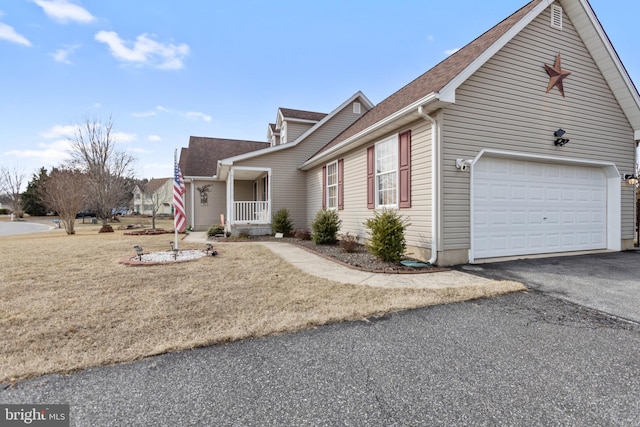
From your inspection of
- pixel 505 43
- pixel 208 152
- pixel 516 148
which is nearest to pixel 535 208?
pixel 516 148

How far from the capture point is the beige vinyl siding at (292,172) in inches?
516

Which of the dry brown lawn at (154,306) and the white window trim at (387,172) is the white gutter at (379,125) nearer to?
the white window trim at (387,172)

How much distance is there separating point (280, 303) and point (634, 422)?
3.22 meters

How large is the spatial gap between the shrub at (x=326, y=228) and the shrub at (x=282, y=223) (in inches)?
101

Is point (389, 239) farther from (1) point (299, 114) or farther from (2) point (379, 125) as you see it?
(1) point (299, 114)

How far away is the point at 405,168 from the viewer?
7152mm

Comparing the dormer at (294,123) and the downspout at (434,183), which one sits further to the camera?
the dormer at (294,123)

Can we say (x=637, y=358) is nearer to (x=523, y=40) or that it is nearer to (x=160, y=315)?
(x=160, y=315)

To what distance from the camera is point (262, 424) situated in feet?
5.75

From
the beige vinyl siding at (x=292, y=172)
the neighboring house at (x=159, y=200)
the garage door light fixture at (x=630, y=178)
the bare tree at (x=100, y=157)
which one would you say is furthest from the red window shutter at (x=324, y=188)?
the neighboring house at (x=159, y=200)

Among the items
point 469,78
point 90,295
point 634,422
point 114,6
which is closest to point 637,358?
point 634,422

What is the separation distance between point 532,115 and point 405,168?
3.38 metres

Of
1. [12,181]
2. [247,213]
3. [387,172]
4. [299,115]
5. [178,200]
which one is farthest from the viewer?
[12,181]

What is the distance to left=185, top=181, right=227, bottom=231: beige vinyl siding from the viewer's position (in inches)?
656
